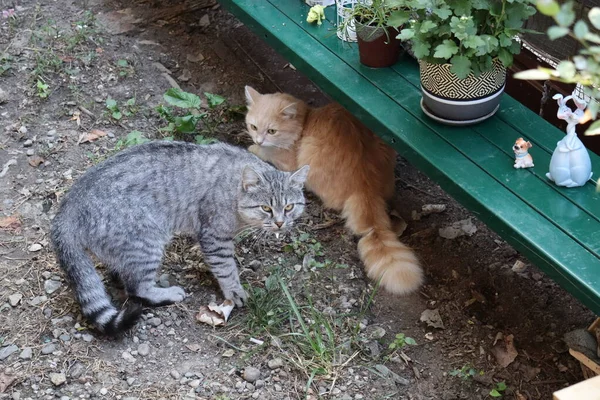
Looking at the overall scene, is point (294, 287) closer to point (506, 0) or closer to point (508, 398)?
point (508, 398)

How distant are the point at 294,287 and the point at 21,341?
1.37 meters

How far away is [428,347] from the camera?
3.51 meters

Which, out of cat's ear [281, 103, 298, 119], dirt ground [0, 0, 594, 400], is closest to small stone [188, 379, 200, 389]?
dirt ground [0, 0, 594, 400]

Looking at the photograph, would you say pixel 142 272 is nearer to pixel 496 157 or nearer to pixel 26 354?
pixel 26 354

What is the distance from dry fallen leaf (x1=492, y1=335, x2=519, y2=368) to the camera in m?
3.38

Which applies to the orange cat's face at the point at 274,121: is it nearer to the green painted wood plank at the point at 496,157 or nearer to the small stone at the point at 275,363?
the green painted wood plank at the point at 496,157

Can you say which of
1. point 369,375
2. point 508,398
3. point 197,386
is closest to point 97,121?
point 197,386

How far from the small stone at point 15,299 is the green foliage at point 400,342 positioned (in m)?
1.87

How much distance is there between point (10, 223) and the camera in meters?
4.02

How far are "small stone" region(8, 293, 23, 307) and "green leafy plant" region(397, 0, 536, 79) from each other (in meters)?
2.27

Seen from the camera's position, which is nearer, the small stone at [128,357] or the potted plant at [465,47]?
the potted plant at [465,47]

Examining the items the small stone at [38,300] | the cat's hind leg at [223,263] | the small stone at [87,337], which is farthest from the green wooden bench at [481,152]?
the small stone at [38,300]

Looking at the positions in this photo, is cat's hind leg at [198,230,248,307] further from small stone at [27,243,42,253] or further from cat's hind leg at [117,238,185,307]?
small stone at [27,243,42,253]

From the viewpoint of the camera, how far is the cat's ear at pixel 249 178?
3547mm
